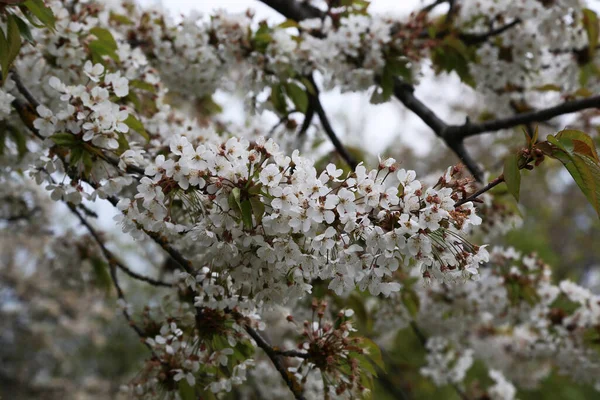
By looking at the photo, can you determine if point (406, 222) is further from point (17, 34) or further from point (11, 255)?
point (11, 255)

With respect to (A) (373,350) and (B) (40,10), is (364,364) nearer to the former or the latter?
(A) (373,350)

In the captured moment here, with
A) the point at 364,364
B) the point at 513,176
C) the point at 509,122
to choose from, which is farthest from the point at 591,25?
the point at 364,364

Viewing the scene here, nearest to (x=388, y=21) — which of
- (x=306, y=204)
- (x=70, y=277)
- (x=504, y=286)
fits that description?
(x=504, y=286)

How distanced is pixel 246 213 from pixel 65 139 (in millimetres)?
805

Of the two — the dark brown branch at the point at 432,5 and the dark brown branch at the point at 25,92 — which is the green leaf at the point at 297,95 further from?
the dark brown branch at the point at 25,92

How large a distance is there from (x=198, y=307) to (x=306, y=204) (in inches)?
32.5

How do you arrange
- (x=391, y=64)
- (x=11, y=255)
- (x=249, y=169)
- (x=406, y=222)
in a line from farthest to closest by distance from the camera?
(x=11, y=255), (x=391, y=64), (x=249, y=169), (x=406, y=222)

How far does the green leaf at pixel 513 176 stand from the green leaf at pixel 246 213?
0.76 meters

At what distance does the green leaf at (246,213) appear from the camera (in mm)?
1610

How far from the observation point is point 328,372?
2105 millimetres

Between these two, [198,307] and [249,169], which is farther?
[198,307]

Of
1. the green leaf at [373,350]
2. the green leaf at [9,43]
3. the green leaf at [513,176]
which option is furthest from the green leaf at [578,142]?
the green leaf at [9,43]

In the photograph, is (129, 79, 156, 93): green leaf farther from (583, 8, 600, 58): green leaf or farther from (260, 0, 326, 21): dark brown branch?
(583, 8, 600, 58): green leaf

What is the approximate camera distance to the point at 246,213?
5.29 feet
